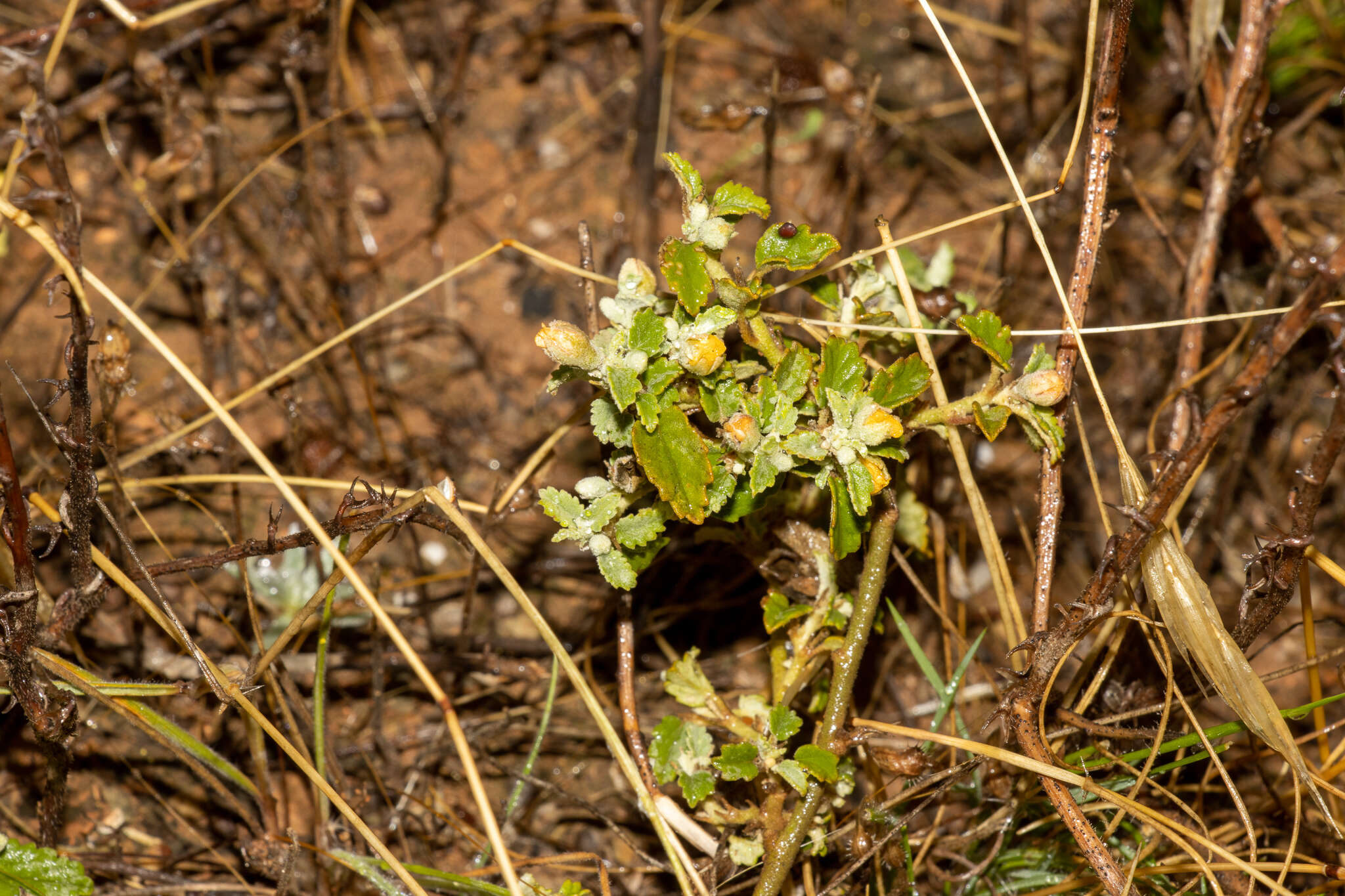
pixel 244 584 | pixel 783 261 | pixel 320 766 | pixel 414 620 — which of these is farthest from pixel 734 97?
pixel 320 766

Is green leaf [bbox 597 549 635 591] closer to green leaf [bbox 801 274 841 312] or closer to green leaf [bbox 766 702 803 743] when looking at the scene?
green leaf [bbox 766 702 803 743]

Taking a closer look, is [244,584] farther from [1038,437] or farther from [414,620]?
[1038,437]

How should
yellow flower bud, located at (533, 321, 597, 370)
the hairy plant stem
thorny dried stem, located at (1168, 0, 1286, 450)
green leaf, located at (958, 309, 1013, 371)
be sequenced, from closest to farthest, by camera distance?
yellow flower bud, located at (533, 321, 597, 370) < green leaf, located at (958, 309, 1013, 371) < the hairy plant stem < thorny dried stem, located at (1168, 0, 1286, 450)

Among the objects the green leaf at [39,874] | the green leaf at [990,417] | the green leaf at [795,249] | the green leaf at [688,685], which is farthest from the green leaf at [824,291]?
the green leaf at [39,874]

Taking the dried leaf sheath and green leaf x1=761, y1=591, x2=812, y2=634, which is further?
green leaf x1=761, y1=591, x2=812, y2=634

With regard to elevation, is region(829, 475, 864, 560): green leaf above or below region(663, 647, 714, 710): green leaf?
above

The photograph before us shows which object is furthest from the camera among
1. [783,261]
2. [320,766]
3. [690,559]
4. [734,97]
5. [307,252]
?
[734,97]

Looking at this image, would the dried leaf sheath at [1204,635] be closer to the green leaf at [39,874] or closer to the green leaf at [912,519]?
the green leaf at [912,519]

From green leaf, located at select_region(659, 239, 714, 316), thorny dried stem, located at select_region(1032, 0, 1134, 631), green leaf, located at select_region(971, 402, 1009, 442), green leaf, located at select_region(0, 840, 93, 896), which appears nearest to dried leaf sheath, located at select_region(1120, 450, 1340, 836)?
thorny dried stem, located at select_region(1032, 0, 1134, 631)
